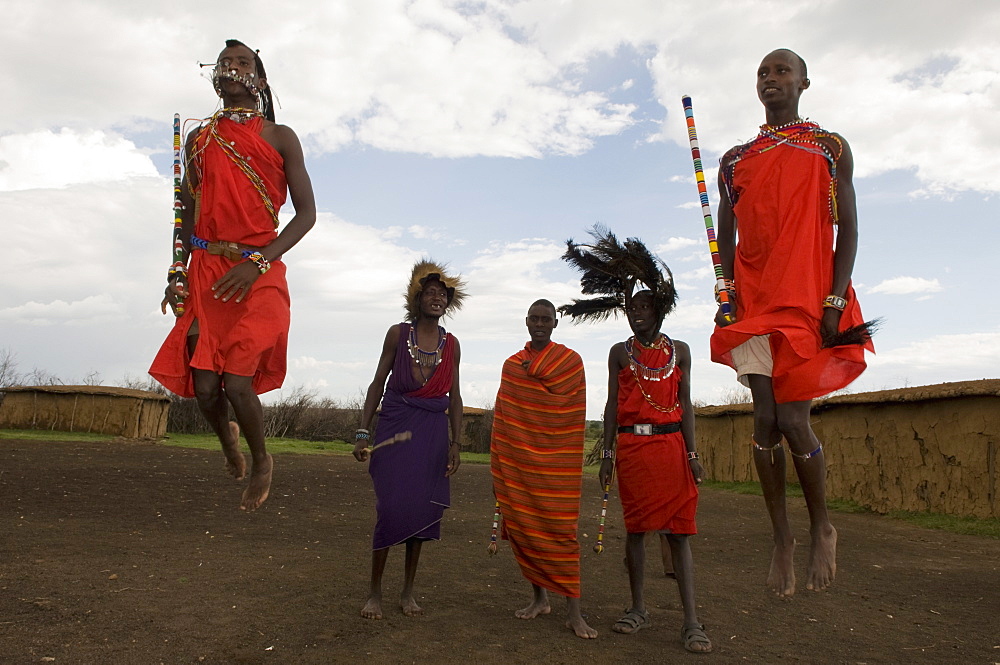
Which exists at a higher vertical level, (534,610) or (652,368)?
(652,368)

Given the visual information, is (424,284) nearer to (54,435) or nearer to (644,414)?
(644,414)

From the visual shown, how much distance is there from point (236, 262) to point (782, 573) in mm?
3081

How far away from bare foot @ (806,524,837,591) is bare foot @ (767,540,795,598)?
80 millimetres

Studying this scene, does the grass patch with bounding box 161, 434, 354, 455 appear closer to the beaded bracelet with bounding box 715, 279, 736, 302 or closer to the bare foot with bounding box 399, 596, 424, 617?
the bare foot with bounding box 399, 596, 424, 617

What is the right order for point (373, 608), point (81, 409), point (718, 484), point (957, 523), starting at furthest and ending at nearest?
point (81, 409)
point (718, 484)
point (957, 523)
point (373, 608)

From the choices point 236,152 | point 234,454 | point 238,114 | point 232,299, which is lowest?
point 234,454

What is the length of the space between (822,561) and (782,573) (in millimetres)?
187

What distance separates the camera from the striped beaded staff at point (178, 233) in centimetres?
398

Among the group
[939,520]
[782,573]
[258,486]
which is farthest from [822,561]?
[939,520]

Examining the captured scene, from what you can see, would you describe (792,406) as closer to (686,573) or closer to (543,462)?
(686,573)

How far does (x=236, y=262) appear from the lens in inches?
159

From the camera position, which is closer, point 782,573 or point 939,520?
point 782,573

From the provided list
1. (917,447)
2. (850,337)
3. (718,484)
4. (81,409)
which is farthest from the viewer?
(81,409)

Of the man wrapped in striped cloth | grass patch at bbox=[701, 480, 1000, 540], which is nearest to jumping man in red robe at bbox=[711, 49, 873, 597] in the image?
the man wrapped in striped cloth
